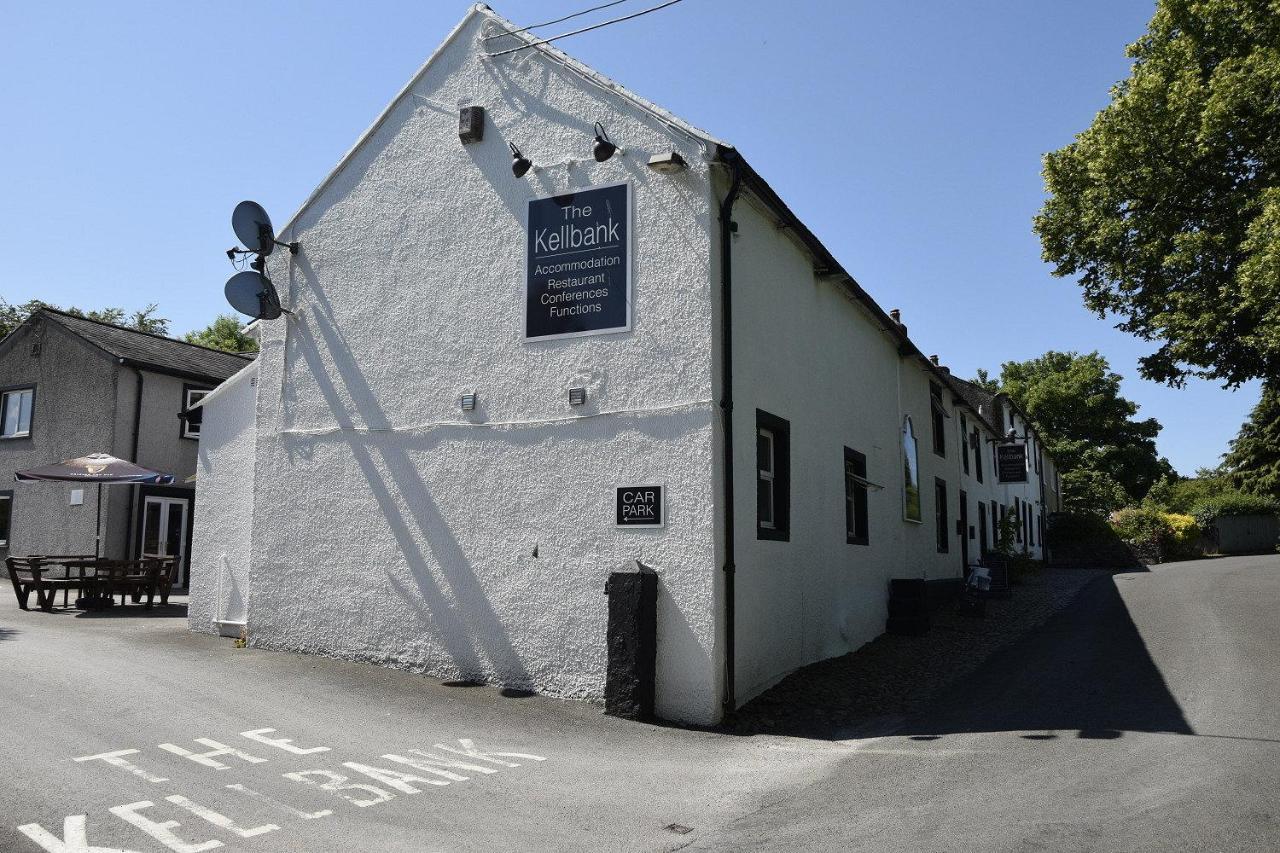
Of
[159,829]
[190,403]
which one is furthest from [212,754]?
[190,403]

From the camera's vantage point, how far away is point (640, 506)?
9047 millimetres

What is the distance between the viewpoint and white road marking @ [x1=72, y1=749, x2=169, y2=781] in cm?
617

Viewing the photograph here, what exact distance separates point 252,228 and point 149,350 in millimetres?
15411

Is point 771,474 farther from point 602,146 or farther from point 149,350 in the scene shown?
point 149,350

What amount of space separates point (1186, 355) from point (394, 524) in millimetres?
15689

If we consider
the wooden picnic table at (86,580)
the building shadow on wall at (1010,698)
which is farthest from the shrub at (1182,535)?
the wooden picnic table at (86,580)

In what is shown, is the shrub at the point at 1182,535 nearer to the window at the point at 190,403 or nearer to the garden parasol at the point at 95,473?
the window at the point at 190,403

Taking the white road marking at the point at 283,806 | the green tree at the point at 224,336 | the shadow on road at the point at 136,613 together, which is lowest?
the white road marking at the point at 283,806

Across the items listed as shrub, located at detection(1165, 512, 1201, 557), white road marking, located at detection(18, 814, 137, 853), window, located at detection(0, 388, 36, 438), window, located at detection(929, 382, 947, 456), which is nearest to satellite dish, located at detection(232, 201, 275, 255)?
white road marking, located at detection(18, 814, 137, 853)

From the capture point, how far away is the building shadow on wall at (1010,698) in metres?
8.23

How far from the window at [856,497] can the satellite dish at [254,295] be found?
27.3 ft

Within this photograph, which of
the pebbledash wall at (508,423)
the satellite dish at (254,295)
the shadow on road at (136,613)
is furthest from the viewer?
the shadow on road at (136,613)

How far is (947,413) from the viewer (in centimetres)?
2238

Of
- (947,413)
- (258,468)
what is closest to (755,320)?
(258,468)
